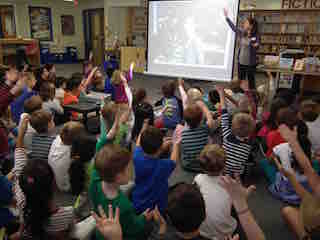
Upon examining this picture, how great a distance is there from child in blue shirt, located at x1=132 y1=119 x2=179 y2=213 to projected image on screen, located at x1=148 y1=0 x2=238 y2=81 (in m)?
3.02

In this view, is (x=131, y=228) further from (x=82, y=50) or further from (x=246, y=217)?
(x=82, y=50)

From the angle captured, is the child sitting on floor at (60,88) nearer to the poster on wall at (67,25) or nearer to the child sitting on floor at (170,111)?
the child sitting on floor at (170,111)

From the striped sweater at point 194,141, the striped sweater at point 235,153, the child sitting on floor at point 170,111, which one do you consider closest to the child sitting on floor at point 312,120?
the striped sweater at point 235,153

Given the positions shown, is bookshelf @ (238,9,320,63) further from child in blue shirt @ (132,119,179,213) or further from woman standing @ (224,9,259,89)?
child in blue shirt @ (132,119,179,213)

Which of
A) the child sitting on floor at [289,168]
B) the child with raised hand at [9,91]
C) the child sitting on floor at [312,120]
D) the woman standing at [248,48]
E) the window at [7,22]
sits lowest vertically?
the child sitting on floor at [289,168]

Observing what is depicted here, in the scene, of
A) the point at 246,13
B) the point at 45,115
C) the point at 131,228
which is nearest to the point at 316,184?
the point at 131,228

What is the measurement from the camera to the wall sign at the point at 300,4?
25.5 ft

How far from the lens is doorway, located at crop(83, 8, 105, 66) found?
11211 mm

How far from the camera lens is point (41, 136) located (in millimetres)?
2385

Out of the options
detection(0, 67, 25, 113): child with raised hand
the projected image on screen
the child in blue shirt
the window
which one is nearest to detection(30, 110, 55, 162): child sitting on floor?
A: detection(0, 67, 25, 113): child with raised hand

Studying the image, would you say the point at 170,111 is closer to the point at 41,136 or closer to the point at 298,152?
the point at 41,136

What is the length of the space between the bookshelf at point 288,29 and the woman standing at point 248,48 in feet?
10.3

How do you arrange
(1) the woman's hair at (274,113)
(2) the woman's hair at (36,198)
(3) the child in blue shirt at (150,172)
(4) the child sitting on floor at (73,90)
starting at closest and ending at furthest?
(2) the woman's hair at (36,198) < (3) the child in blue shirt at (150,172) < (1) the woman's hair at (274,113) < (4) the child sitting on floor at (73,90)

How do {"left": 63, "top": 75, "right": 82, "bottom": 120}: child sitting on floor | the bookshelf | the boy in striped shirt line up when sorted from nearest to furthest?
1. the boy in striped shirt
2. {"left": 63, "top": 75, "right": 82, "bottom": 120}: child sitting on floor
3. the bookshelf
